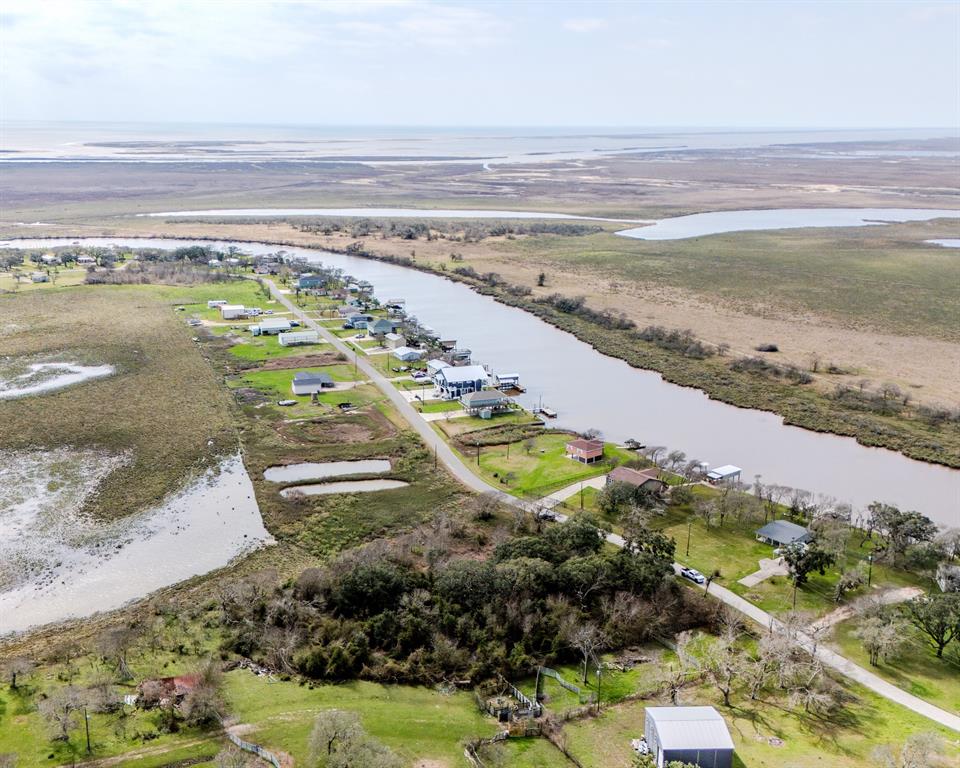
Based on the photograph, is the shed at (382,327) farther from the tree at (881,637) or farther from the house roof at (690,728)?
the house roof at (690,728)

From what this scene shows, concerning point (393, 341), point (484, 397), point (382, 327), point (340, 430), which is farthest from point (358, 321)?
point (340, 430)

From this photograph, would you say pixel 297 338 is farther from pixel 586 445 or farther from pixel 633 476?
pixel 633 476

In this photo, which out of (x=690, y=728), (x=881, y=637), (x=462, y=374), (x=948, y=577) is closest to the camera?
(x=690, y=728)

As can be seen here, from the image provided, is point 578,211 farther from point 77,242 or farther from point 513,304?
point 77,242

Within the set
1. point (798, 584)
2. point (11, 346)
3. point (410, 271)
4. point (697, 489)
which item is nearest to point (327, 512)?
point (697, 489)

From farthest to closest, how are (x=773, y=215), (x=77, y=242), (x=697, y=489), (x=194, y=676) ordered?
(x=773, y=215) → (x=77, y=242) → (x=697, y=489) → (x=194, y=676)

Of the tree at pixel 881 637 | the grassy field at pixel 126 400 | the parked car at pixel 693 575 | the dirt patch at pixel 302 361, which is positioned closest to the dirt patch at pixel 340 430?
the grassy field at pixel 126 400
